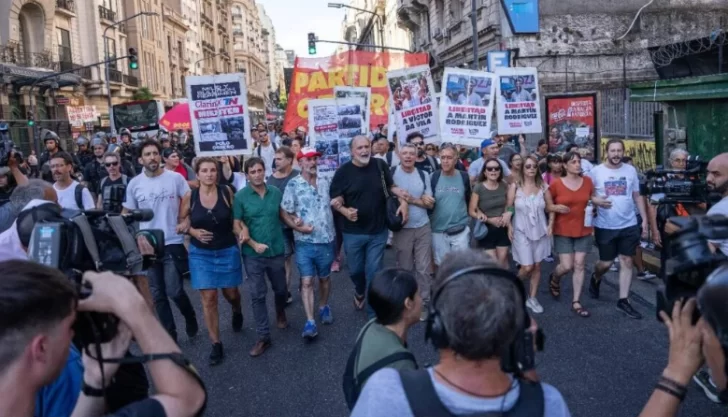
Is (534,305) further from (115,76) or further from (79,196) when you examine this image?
(115,76)

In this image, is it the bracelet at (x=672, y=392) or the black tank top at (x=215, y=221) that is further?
the black tank top at (x=215, y=221)

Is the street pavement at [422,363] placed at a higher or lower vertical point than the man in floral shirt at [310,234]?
lower

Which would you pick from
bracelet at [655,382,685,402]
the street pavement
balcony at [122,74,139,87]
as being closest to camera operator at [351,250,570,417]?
bracelet at [655,382,685,402]

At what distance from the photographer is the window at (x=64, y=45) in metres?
39.1

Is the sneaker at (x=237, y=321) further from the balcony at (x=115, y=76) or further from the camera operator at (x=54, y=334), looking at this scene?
the balcony at (x=115, y=76)

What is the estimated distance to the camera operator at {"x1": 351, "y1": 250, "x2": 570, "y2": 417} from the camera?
1.88 m

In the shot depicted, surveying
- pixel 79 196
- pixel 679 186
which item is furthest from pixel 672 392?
pixel 79 196

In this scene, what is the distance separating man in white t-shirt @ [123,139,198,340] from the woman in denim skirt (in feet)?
0.99

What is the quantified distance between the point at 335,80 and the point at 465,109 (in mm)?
5499

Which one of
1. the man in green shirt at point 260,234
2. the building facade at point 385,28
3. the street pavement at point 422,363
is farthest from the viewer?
the building facade at point 385,28

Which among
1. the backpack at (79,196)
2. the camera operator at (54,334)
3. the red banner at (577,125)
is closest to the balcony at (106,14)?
the red banner at (577,125)

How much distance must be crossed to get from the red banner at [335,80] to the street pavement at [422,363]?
22.8 ft

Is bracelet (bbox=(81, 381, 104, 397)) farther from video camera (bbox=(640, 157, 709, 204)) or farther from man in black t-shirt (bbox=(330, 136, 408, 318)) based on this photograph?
man in black t-shirt (bbox=(330, 136, 408, 318))

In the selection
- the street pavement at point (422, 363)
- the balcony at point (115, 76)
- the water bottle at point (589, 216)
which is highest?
the balcony at point (115, 76)
